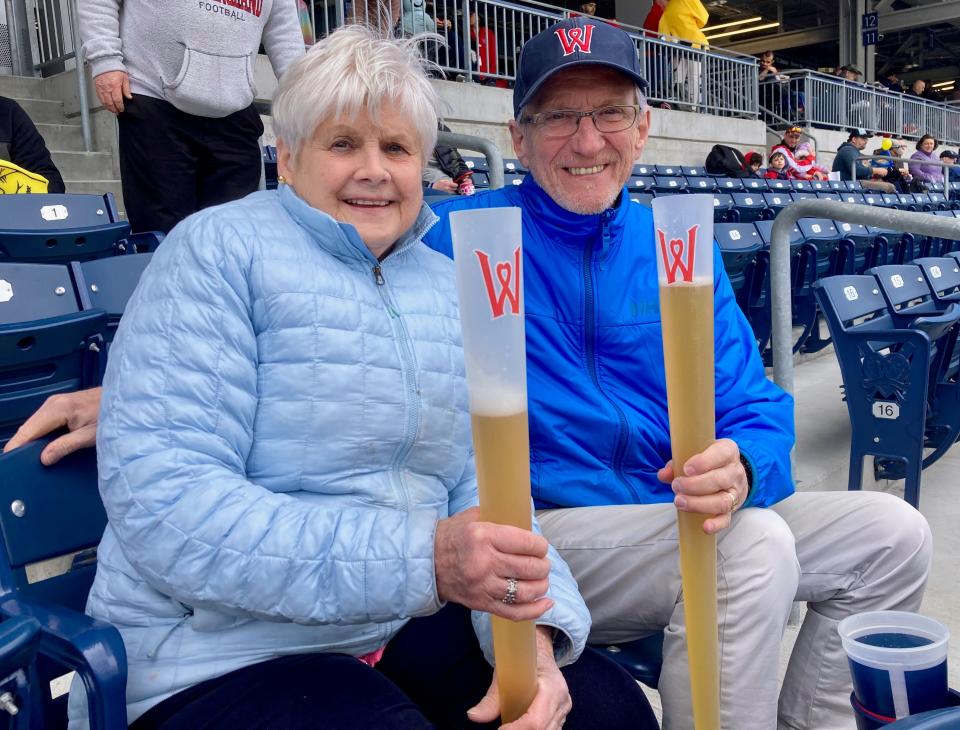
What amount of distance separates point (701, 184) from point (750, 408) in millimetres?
7690

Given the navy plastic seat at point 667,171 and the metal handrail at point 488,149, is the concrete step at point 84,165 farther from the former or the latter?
the navy plastic seat at point 667,171

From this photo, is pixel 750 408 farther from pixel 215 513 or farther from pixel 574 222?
pixel 215 513

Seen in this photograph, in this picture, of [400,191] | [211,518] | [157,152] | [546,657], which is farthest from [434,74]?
[157,152]

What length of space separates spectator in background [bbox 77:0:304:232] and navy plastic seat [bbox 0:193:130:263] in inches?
9.5

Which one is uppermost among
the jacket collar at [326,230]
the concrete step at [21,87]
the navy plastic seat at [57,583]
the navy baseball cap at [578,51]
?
the concrete step at [21,87]

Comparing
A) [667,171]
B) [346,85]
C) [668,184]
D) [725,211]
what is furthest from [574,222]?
[667,171]

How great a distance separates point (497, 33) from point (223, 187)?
25.5 ft

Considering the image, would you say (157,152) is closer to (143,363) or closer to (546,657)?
(143,363)

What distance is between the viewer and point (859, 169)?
1377cm

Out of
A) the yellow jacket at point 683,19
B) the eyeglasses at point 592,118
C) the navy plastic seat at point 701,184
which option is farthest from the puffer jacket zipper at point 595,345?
the yellow jacket at point 683,19

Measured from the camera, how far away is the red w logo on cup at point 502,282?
0.67 meters

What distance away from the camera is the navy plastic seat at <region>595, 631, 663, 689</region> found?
4.81 feet

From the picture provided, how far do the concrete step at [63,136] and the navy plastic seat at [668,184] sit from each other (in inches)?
180

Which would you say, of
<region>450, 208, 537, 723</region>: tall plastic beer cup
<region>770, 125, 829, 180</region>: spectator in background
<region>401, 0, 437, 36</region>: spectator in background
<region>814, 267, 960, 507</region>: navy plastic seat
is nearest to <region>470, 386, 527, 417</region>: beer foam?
<region>450, 208, 537, 723</region>: tall plastic beer cup
